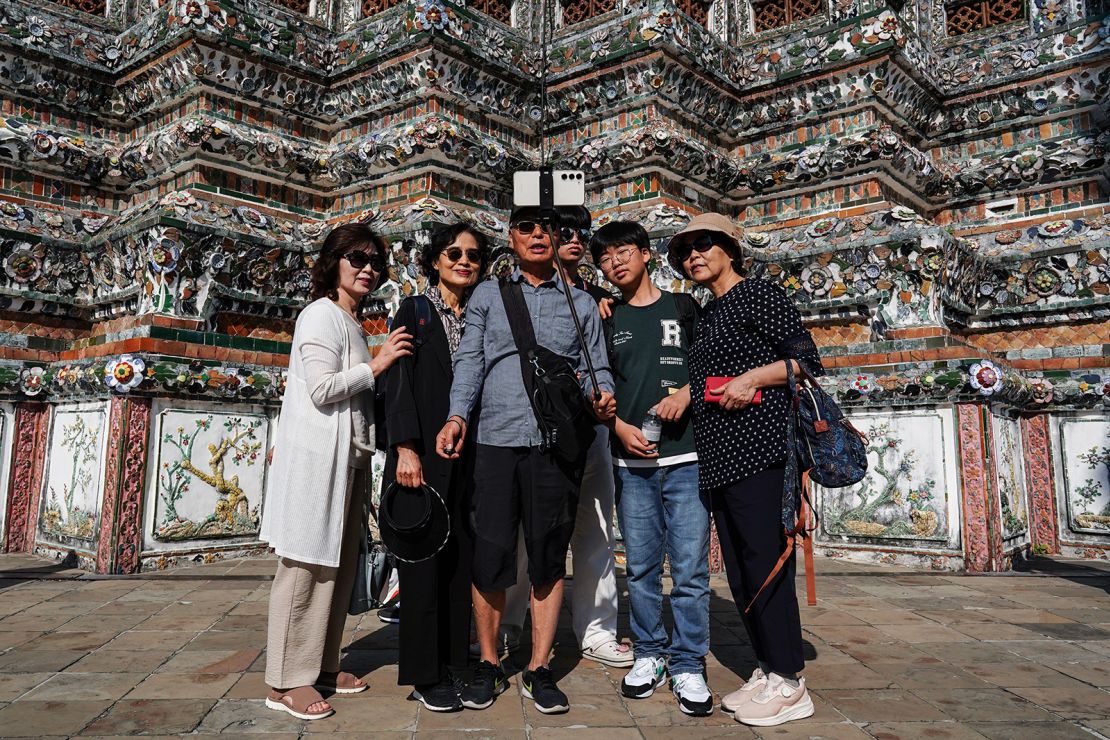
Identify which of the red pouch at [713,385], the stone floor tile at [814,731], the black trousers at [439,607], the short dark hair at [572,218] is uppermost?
the short dark hair at [572,218]

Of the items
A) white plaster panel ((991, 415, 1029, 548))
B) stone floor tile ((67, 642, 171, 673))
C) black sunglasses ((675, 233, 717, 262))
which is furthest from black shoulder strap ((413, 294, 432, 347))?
white plaster panel ((991, 415, 1029, 548))

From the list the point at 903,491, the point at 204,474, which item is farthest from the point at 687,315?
the point at 204,474

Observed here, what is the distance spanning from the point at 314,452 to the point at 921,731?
7.76ft

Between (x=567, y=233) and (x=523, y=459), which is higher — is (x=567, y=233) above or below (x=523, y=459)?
above

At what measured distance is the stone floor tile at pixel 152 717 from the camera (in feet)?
8.98

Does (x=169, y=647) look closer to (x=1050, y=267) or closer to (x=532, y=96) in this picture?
(x=532, y=96)

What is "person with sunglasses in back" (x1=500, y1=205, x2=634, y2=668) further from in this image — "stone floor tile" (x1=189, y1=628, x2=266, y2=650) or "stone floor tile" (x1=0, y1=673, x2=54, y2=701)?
"stone floor tile" (x1=0, y1=673, x2=54, y2=701)

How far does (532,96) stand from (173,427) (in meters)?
4.41

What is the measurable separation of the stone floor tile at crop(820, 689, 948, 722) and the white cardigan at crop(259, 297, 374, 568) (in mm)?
1976

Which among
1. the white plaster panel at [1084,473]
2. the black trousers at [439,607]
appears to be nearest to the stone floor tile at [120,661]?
the black trousers at [439,607]

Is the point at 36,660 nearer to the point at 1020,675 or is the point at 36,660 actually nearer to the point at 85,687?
the point at 85,687

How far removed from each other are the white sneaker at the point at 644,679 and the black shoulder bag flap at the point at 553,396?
0.83 m

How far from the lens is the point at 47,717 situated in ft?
9.28

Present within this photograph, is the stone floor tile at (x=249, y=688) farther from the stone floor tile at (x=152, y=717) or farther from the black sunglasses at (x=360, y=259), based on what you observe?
the black sunglasses at (x=360, y=259)
